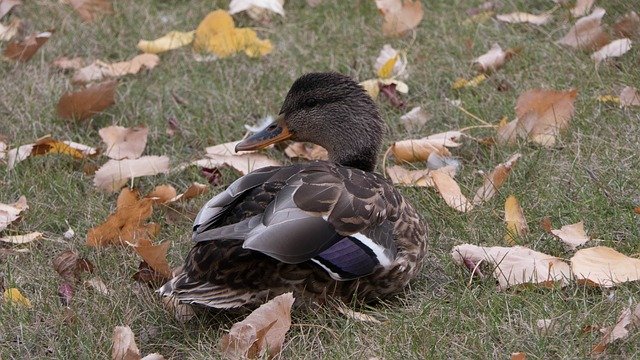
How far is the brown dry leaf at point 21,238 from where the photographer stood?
4.22 meters

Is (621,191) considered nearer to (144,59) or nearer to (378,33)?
(378,33)

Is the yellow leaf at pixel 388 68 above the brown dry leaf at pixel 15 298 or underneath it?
underneath

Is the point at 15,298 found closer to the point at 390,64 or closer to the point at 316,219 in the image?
the point at 316,219

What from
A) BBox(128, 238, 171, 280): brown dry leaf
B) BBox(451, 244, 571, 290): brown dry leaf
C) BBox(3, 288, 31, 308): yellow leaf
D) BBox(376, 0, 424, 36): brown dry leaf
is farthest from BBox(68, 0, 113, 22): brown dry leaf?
BBox(451, 244, 571, 290): brown dry leaf

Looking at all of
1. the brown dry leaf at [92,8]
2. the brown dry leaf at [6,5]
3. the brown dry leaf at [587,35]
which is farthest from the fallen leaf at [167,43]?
the brown dry leaf at [587,35]

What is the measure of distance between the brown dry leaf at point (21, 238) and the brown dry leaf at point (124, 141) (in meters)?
0.78

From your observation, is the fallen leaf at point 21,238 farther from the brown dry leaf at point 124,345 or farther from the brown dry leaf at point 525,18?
the brown dry leaf at point 525,18

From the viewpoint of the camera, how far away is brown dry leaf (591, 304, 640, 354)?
3.08 m

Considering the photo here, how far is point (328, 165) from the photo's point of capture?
3.80m

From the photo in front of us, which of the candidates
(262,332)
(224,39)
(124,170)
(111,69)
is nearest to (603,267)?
(262,332)

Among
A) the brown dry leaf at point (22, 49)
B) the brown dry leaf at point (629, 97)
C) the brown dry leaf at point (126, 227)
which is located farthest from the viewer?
the brown dry leaf at point (22, 49)

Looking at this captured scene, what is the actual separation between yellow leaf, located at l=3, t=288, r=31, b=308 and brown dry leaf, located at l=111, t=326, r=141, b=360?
42 cm

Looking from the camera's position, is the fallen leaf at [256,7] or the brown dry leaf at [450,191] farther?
the fallen leaf at [256,7]

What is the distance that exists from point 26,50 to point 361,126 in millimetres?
2334
